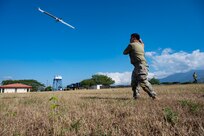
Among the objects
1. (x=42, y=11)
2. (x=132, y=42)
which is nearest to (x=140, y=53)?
(x=132, y=42)

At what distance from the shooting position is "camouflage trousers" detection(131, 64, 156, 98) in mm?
5887

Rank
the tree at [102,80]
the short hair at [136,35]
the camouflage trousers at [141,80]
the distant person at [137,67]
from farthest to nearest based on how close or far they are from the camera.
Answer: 1. the tree at [102,80]
2. the short hair at [136,35]
3. the distant person at [137,67]
4. the camouflage trousers at [141,80]

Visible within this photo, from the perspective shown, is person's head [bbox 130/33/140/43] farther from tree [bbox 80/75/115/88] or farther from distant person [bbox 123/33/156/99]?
tree [bbox 80/75/115/88]

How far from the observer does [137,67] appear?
6289mm

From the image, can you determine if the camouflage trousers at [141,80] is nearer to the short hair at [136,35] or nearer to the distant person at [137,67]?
the distant person at [137,67]

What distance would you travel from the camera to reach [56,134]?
2031 mm

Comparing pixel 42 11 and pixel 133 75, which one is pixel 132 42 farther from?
pixel 42 11

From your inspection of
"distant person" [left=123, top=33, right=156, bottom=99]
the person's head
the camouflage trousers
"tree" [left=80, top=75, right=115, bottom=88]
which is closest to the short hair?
the person's head

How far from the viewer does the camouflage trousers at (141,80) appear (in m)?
5.89

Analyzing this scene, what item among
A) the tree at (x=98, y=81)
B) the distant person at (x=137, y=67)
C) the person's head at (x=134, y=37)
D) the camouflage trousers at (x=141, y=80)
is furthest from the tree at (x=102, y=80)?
the camouflage trousers at (x=141, y=80)

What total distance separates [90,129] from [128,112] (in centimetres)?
114

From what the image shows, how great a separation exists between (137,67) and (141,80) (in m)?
0.51

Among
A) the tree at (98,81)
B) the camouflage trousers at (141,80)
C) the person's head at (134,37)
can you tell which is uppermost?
the tree at (98,81)

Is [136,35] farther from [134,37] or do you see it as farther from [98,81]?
[98,81]
